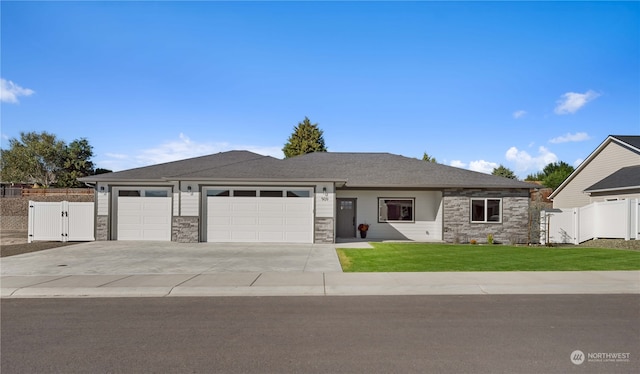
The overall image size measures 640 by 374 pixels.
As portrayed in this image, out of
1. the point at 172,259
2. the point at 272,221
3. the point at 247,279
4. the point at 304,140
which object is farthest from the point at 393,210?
the point at 304,140

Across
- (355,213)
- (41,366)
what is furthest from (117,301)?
(355,213)

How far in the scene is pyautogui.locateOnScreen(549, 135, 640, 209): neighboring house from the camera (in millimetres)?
21086

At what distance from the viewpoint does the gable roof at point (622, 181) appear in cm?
1991

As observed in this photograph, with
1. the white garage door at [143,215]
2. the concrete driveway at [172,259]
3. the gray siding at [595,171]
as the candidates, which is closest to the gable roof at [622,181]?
the gray siding at [595,171]

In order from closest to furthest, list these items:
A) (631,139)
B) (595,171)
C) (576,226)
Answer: (576,226), (631,139), (595,171)

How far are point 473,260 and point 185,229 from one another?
501 inches

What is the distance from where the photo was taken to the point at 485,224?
1964cm

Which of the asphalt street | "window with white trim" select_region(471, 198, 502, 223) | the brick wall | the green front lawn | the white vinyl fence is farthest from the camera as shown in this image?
the brick wall

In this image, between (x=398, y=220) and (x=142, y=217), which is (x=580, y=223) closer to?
(x=398, y=220)

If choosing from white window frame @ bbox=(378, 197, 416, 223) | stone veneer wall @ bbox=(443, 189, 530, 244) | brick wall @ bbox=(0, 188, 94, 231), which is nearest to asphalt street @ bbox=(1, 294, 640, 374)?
stone veneer wall @ bbox=(443, 189, 530, 244)

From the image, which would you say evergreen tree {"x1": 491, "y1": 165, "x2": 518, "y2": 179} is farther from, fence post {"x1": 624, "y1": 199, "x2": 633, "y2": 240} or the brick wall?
the brick wall

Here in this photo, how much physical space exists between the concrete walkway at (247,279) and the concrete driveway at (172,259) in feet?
0.10

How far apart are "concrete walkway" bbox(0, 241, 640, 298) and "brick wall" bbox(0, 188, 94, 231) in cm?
1745

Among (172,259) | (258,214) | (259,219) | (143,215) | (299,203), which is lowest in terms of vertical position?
(172,259)
